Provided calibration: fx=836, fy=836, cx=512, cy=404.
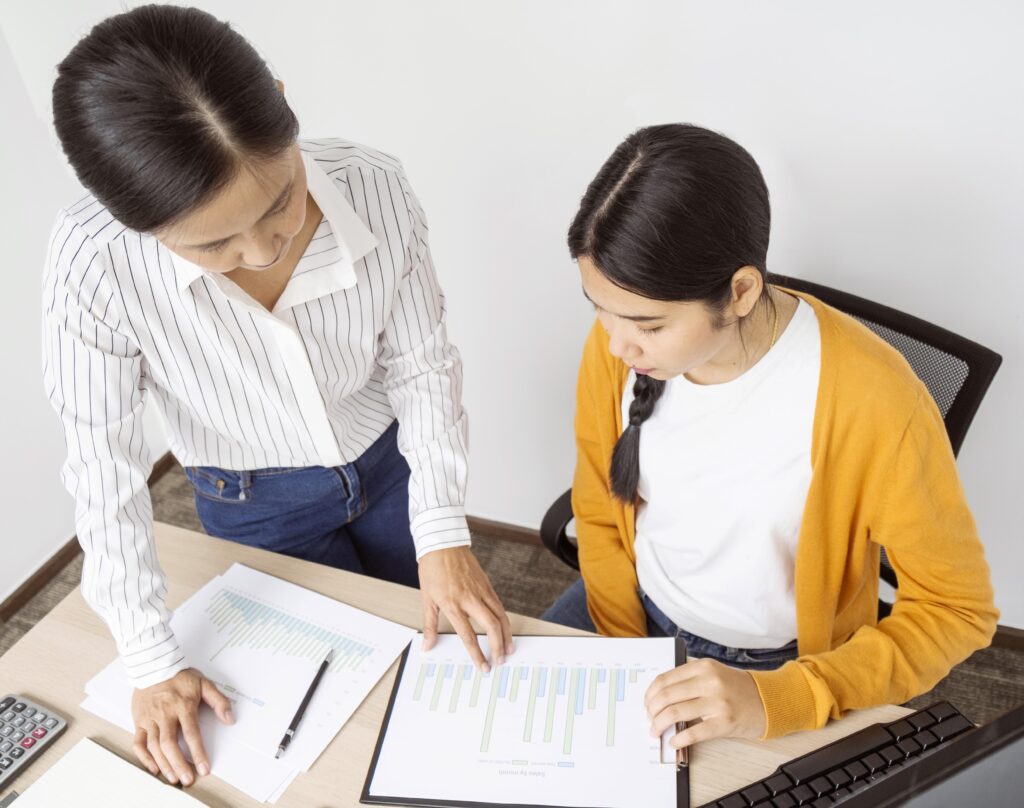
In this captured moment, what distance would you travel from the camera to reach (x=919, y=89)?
1.21 meters

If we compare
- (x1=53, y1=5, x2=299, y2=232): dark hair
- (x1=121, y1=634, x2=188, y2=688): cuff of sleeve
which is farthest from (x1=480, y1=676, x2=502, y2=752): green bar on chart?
(x1=53, y1=5, x2=299, y2=232): dark hair

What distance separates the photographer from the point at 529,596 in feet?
7.04

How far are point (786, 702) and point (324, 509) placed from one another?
0.68 m

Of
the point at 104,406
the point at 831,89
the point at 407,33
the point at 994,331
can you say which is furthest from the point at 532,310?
the point at 104,406

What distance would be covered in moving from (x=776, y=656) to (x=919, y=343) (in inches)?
18.6

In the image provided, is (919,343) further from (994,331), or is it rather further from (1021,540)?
(1021,540)

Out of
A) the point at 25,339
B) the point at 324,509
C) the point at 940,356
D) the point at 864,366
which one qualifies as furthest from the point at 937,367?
the point at 25,339

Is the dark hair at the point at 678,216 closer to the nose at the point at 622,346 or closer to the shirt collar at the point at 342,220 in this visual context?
the nose at the point at 622,346

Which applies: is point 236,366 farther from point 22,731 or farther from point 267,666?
point 22,731

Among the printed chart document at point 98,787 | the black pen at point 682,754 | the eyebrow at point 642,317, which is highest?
the eyebrow at point 642,317

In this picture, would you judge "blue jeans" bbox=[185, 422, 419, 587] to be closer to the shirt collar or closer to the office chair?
the shirt collar

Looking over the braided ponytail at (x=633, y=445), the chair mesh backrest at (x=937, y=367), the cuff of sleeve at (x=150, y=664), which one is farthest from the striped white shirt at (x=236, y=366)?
the chair mesh backrest at (x=937, y=367)

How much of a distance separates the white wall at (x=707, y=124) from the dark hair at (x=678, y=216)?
48 cm

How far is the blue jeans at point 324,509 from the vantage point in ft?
3.94
